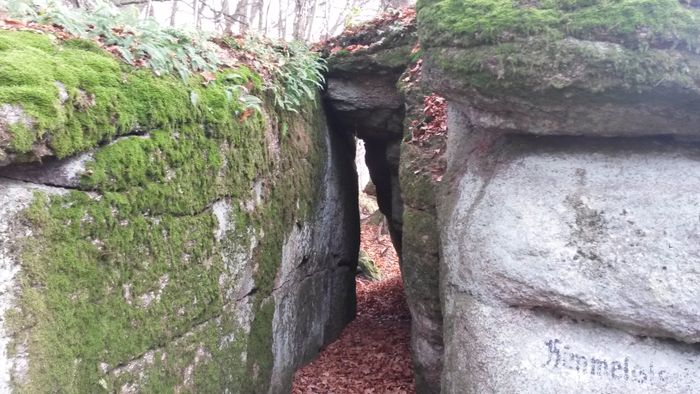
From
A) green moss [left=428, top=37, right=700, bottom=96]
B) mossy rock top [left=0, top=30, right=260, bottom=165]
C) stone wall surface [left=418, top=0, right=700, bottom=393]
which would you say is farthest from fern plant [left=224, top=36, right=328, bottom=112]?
green moss [left=428, top=37, right=700, bottom=96]

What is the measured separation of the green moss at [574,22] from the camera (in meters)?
3.83

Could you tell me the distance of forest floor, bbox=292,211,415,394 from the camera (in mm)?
7152

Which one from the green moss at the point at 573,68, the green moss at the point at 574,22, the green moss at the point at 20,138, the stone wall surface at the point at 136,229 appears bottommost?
the stone wall surface at the point at 136,229

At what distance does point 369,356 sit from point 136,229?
17.5 ft

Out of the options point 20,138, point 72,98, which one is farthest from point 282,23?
point 20,138

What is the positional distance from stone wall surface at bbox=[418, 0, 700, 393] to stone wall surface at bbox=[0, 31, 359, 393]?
220 centimetres

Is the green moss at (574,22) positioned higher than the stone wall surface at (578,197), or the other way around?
the green moss at (574,22)

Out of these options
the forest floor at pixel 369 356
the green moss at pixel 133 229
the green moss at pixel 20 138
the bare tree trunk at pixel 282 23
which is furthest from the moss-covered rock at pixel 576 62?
the bare tree trunk at pixel 282 23

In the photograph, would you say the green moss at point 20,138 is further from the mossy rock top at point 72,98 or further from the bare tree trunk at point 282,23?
the bare tree trunk at point 282,23

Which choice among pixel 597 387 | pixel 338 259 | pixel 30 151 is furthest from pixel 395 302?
pixel 30 151

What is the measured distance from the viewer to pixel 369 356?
8.23 metres

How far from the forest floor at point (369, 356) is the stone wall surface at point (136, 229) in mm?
824

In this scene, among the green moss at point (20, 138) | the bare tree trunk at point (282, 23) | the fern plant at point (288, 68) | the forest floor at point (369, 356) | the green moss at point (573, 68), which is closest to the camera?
the green moss at point (20, 138)

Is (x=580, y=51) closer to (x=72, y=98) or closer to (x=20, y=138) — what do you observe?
(x=72, y=98)
